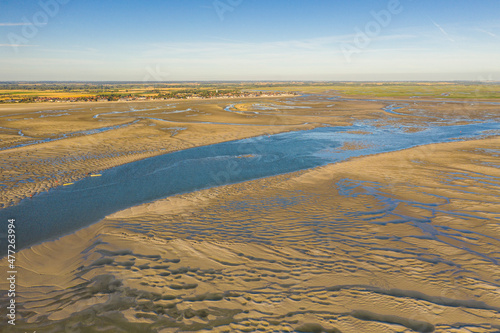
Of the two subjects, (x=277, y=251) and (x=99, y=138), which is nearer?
(x=277, y=251)

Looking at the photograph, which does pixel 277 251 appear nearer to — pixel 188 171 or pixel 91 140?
pixel 188 171

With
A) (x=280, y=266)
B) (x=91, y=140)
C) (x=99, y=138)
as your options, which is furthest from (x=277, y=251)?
(x=99, y=138)

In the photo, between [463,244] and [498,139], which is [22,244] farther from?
[498,139]

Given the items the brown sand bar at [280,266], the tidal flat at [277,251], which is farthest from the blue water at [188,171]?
the brown sand bar at [280,266]

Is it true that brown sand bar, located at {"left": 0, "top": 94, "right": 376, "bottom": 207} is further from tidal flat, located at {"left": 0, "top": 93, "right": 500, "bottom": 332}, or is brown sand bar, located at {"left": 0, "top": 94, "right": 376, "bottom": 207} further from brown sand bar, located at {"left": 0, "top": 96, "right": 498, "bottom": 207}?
tidal flat, located at {"left": 0, "top": 93, "right": 500, "bottom": 332}

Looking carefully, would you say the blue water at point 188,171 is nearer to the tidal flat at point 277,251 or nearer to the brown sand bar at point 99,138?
the tidal flat at point 277,251

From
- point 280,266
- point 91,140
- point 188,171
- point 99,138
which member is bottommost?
point 280,266
